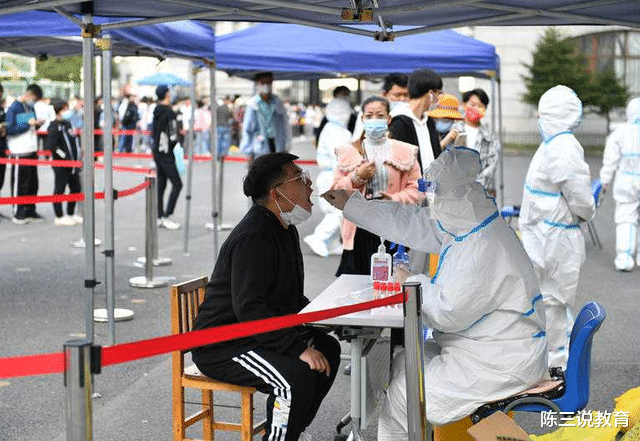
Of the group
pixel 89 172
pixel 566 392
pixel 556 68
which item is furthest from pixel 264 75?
pixel 556 68

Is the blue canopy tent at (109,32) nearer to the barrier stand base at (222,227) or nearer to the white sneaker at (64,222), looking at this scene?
the white sneaker at (64,222)

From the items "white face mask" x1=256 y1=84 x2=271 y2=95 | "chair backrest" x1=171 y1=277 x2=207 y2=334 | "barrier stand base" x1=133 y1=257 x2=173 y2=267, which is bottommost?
"barrier stand base" x1=133 y1=257 x2=173 y2=267

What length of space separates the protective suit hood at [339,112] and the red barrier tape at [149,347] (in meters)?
9.02

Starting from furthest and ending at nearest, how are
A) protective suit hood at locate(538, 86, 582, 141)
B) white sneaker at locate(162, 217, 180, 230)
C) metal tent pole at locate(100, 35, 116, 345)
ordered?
white sneaker at locate(162, 217, 180, 230) → protective suit hood at locate(538, 86, 582, 141) → metal tent pole at locate(100, 35, 116, 345)

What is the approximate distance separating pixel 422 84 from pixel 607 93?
110 ft

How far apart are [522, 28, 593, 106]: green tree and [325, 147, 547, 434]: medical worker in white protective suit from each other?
3469 centimetres

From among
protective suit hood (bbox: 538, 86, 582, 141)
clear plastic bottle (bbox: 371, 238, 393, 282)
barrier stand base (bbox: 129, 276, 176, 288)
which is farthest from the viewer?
barrier stand base (bbox: 129, 276, 176, 288)

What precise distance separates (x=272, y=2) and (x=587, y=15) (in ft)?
6.60

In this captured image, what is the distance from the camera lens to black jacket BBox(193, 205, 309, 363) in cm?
505

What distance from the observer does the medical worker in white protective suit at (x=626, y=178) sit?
12344 mm

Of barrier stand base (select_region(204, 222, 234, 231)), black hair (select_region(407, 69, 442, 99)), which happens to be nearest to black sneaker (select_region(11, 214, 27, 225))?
barrier stand base (select_region(204, 222, 234, 231))

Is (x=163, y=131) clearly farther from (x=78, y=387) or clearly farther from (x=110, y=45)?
(x=78, y=387)

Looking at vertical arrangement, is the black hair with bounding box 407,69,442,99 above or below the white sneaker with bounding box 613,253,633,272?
above

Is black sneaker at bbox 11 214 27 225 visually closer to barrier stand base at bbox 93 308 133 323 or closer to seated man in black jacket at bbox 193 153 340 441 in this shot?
barrier stand base at bbox 93 308 133 323
